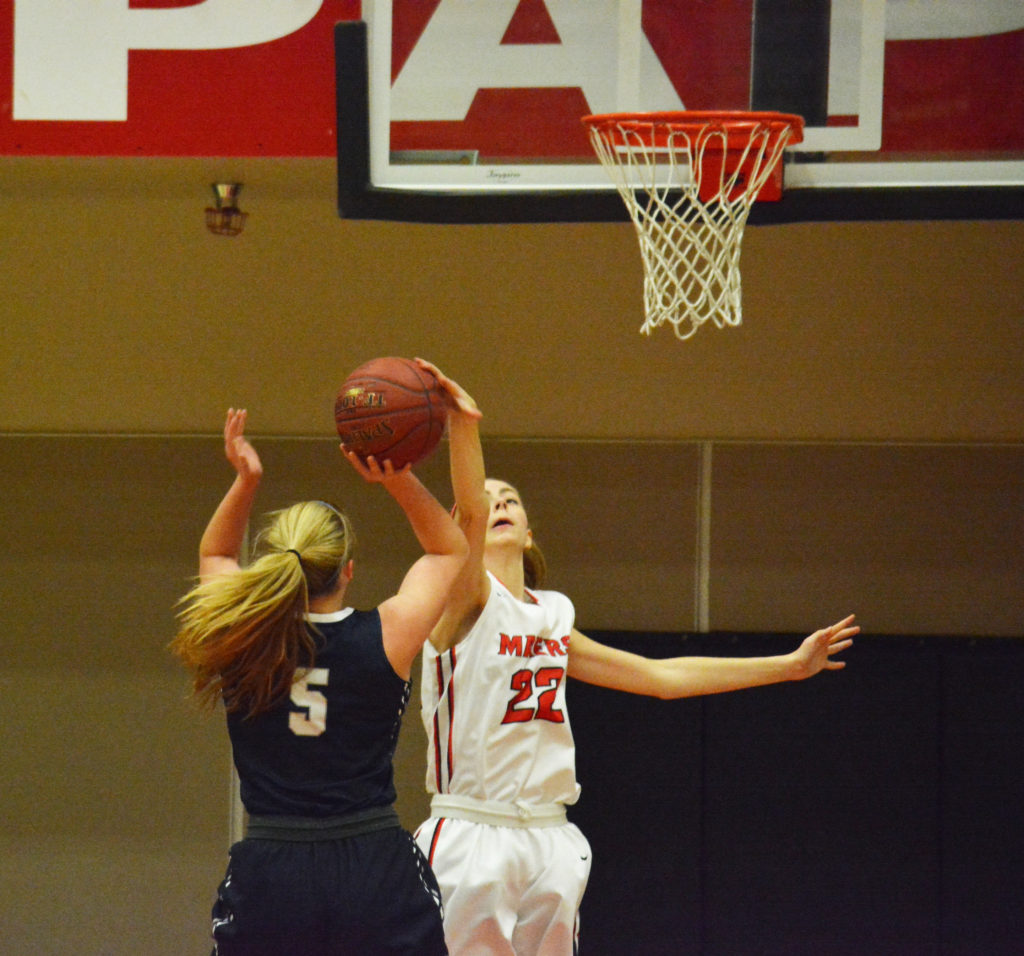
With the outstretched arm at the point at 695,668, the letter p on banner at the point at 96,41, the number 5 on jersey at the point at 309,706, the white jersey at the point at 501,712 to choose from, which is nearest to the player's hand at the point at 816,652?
the outstretched arm at the point at 695,668

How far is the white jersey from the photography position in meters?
3.93

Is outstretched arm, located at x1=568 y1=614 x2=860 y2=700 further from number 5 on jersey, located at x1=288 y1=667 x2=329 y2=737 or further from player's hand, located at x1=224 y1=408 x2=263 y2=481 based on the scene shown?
number 5 on jersey, located at x1=288 y1=667 x2=329 y2=737

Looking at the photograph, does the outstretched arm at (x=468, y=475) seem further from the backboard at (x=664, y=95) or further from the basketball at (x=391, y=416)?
the backboard at (x=664, y=95)

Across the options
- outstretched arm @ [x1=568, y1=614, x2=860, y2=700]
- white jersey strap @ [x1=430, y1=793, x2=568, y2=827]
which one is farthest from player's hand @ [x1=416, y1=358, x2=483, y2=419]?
white jersey strap @ [x1=430, y1=793, x2=568, y2=827]

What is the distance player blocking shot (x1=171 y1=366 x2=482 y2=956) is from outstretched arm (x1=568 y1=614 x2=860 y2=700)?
133cm

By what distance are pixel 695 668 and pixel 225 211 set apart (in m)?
2.63

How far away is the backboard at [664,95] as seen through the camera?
382cm

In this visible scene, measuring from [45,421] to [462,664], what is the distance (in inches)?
107

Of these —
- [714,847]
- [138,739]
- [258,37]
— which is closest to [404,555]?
[138,739]

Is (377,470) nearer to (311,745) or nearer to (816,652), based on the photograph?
(311,745)

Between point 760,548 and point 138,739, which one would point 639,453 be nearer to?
A: point 760,548

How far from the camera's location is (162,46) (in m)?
4.08

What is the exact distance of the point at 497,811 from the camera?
394 cm

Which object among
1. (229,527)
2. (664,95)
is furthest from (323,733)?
(664,95)
